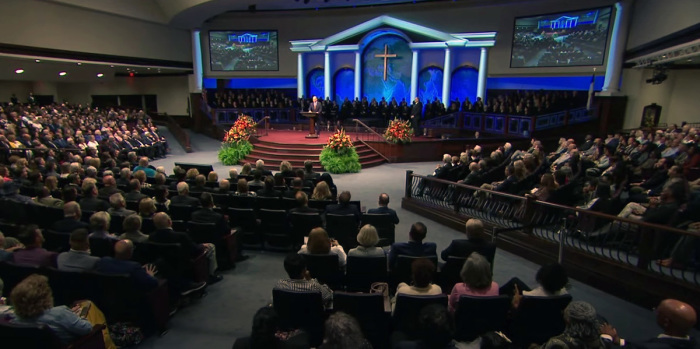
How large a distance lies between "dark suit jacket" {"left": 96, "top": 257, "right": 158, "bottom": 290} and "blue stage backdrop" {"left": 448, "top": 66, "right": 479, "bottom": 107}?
62.7 feet

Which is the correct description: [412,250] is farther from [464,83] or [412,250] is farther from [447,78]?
[464,83]

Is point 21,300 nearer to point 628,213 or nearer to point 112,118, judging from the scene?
point 628,213

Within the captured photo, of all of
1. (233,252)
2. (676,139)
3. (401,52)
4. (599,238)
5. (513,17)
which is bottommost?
(233,252)

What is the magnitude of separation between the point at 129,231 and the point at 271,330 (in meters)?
2.91

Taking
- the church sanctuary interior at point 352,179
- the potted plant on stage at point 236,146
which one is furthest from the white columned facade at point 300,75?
the potted plant on stage at point 236,146

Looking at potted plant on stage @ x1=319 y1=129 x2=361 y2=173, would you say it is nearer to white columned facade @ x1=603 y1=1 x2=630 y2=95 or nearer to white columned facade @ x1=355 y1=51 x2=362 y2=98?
white columned facade @ x1=355 y1=51 x2=362 y2=98

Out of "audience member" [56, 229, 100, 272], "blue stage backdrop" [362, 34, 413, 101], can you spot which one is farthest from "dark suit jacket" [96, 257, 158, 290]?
"blue stage backdrop" [362, 34, 413, 101]

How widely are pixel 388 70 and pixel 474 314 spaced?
1972 cm

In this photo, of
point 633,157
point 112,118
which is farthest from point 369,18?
point 633,157

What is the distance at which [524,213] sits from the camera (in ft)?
20.6

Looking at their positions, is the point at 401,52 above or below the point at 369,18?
below

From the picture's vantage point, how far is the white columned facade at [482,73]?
18.8m

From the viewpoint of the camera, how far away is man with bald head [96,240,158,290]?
3697mm

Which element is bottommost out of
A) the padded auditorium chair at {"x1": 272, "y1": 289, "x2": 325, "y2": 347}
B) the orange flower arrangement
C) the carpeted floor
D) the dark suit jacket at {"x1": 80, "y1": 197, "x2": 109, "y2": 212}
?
the carpeted floor
